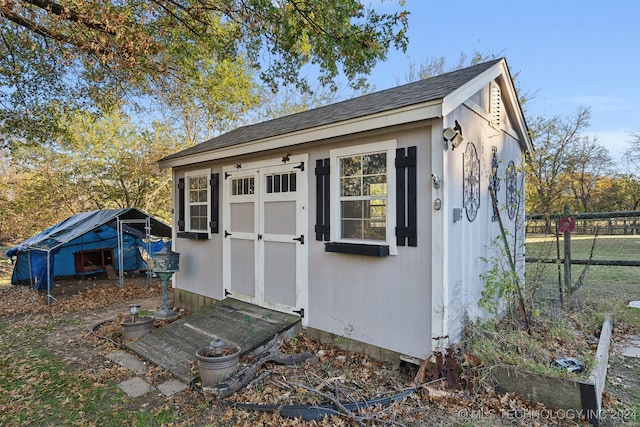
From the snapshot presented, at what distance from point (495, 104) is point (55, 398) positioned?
19.7 feet

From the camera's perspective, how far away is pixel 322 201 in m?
4.24

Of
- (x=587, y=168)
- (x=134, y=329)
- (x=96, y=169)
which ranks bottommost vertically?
(x=134, y=329)

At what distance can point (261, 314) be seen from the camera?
15.9 ft

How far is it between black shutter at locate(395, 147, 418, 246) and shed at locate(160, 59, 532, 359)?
0.01 m

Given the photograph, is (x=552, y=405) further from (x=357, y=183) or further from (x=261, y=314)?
(x=261, y=314)

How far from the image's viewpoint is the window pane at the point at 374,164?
3778 mm

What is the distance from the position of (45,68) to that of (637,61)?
1943 cm

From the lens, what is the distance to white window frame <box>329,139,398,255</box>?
12.0 feet

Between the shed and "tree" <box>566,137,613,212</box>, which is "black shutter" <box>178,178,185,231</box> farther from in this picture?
"tree" <box>566,137,613,212</box>

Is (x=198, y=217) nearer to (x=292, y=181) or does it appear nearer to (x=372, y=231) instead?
(x=292, y=181)

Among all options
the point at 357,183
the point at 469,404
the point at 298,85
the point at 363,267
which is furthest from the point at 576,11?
the point at 469,404

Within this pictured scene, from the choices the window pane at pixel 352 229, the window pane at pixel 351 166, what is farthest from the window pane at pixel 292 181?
the window pane at pixel 352 229

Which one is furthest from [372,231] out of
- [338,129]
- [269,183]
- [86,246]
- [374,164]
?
[86,246]

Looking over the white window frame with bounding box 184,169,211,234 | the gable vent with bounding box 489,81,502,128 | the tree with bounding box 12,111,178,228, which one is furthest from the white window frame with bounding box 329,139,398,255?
the tree with bounding box 12,111,178,228
